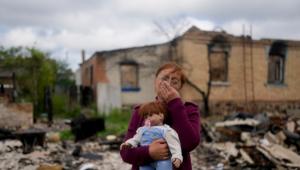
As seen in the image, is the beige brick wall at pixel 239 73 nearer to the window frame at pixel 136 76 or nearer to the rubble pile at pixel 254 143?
the window frame at pixel 136 76

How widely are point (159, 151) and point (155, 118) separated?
0.72 feet

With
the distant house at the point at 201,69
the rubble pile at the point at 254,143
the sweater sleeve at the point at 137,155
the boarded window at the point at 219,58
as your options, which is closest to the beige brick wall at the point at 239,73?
the distant house at the point at 201,69

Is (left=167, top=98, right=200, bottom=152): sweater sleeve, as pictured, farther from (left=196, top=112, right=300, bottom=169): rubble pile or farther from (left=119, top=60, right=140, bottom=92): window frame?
(left=119, top=60, right=140, bottom=92): window frame

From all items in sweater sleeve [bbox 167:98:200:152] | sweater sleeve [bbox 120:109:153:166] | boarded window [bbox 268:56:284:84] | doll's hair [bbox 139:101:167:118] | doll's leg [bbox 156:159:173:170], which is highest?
boarded window [bbox 268:56:284:84]

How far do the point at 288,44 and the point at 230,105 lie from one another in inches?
228

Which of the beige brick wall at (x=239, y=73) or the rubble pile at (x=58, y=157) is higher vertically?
the beige brick wall at (x=239, y=73)

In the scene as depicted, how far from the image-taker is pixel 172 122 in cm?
273

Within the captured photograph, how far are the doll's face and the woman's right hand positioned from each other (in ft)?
0.40

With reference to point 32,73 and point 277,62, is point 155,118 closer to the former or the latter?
point 32,73

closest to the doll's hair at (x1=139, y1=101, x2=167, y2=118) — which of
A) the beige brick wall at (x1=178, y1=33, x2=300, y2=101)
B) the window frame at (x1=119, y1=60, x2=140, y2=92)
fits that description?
the beige brick wall at (x1=178, y1=33, x2=300, y2=101)

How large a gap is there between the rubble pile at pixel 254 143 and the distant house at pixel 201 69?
8.45 meters

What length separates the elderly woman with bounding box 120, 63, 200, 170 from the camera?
2637mm

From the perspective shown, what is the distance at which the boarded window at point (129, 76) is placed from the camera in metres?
23.7

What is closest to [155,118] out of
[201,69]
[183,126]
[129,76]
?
[183,126]
